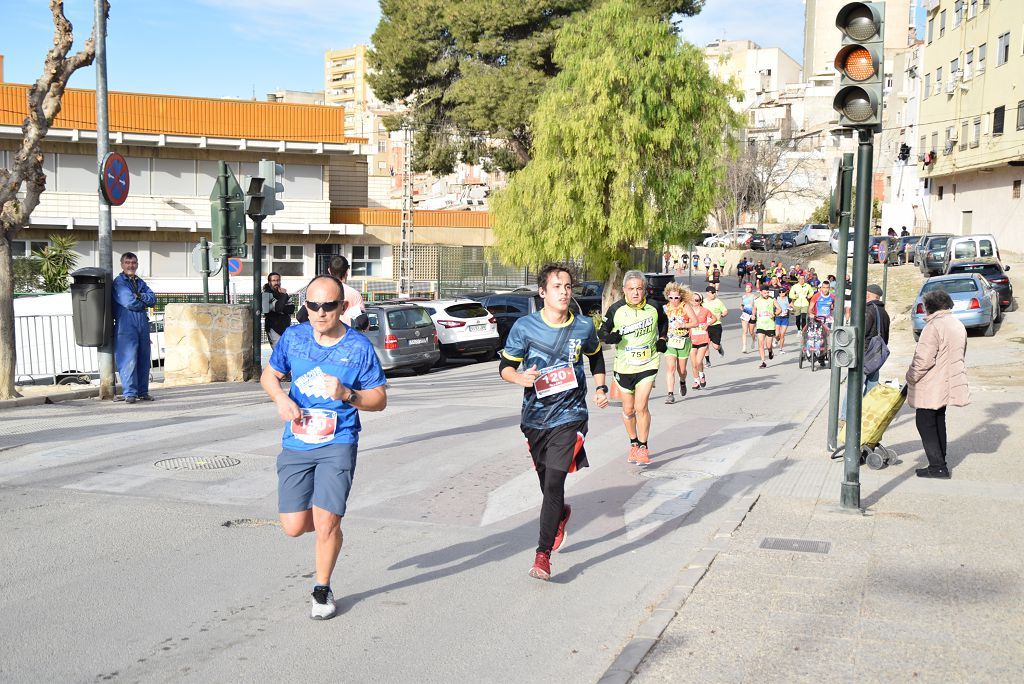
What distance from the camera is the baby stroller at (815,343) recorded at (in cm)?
2080

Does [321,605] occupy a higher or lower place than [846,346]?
lower

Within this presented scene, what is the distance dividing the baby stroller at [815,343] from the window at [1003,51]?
31.7 meters

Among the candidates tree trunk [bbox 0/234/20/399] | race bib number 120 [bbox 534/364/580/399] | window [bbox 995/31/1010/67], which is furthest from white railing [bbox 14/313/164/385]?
window [bbox 995/31/1010/67]

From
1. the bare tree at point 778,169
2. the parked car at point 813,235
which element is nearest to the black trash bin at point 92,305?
the parked car at point 813,235

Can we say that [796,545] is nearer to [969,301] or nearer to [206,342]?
[206,342]

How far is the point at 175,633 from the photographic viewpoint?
517cm

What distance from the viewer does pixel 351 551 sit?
6762 mm

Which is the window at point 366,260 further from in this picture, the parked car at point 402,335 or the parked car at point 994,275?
the parked car at point 402,335

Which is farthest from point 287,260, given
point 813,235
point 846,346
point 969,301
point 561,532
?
point 561,532

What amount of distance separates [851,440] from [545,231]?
24279 mm

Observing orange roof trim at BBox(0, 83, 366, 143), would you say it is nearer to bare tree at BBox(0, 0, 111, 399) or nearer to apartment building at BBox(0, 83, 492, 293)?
apartment building at BBox(0, 83, 492, 293)

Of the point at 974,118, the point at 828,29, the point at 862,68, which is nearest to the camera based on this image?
the point at 862,68

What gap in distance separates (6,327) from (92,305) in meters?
1.68

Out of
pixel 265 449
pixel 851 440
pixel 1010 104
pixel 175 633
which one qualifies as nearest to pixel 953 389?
pixel 851 440
